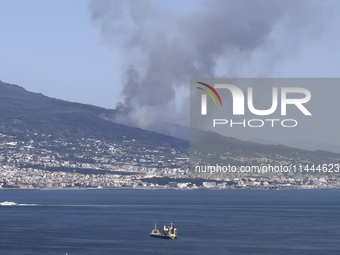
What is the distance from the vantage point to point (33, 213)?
439 ft

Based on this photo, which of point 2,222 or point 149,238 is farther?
point 2,222

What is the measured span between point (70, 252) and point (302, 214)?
71031 mm

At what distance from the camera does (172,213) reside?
446 ft

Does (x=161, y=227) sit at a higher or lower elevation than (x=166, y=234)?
higher

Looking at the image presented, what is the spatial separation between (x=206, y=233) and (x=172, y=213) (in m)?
39.7

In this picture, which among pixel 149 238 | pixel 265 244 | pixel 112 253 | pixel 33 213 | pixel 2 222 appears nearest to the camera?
pixel 112 253


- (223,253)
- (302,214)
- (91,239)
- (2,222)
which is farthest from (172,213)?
(223,253)

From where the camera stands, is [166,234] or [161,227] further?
[161,227]

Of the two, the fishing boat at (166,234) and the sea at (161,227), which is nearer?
the sea at (161,227)

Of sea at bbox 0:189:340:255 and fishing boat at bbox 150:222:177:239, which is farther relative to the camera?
fishing boat at bbox 150:222:177:239

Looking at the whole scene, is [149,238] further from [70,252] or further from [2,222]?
[2,222]

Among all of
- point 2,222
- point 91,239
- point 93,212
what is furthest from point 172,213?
point 91,239

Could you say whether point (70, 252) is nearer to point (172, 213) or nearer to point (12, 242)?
point (12, 242)

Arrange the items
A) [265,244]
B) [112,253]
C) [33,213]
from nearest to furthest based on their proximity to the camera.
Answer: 1. [112,253]
2. [265,244]
3. [33,213]
